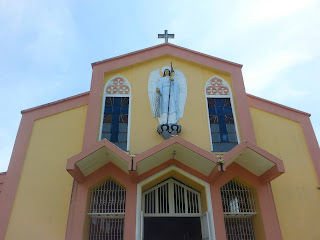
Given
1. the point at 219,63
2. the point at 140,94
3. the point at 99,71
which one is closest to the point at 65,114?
the point at 99,71

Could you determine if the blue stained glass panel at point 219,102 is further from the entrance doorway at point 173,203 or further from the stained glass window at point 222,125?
the entrance doorway at point 173,203

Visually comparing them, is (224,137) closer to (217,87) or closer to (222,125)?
(222,125)

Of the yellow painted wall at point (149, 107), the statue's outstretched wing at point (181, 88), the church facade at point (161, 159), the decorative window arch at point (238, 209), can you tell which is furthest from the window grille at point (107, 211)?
the statue's outstretched wing at point (181, 88)

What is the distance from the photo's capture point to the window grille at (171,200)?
719 centimetres

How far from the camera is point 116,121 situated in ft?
27.0

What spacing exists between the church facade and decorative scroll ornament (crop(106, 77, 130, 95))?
0.03 meters

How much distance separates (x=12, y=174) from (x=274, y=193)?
6.76 metres

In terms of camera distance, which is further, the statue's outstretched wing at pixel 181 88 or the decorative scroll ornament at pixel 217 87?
the decorative scroll ornament at pixel 217 87

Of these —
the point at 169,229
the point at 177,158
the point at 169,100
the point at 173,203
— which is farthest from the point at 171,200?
the point at 169,229

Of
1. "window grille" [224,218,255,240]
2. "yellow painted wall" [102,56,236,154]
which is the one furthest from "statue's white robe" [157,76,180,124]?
"window grille" [224,218,255,240]

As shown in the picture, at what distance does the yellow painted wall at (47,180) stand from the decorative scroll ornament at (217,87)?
386 centimetres

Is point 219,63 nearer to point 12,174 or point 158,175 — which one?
point 158,175

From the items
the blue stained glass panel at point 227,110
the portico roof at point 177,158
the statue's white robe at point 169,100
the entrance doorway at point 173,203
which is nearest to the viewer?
the portico roof at point 177,158

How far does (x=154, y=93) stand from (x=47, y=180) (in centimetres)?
381
